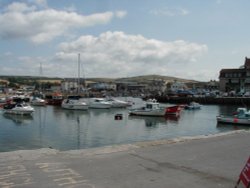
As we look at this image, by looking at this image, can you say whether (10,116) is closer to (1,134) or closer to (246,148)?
(1,134)

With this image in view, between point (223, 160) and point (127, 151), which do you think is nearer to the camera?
point (223, 160)

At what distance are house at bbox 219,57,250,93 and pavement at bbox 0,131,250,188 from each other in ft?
350

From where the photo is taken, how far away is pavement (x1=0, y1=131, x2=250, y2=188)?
31.2ft

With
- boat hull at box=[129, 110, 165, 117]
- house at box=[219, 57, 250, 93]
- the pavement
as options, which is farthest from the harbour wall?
the pavement

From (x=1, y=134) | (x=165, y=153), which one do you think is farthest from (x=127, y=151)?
(x=1, y=134)

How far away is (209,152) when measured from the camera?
1407 cm

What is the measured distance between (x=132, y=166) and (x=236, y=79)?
380 ft

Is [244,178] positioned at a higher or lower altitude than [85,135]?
higher

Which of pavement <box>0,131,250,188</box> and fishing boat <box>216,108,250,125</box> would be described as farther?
fishing boat <box>216,108,250,125</box>

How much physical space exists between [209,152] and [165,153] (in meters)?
1.83

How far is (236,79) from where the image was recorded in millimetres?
120438

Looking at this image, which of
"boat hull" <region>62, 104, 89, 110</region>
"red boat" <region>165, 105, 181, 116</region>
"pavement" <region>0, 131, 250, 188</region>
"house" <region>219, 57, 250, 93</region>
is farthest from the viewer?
"house" <region>219, 57, 250, 93</region>

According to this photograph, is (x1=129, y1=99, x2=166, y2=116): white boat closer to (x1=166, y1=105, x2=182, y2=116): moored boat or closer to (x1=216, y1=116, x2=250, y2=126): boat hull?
(x1=166, y1=105, x2=182, y2=116): moored boat

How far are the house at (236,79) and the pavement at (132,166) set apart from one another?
106699 mm
